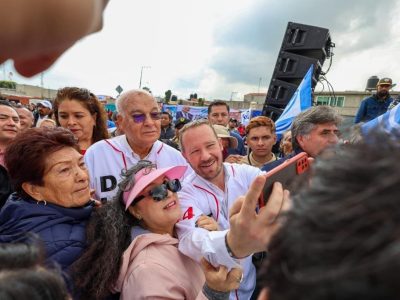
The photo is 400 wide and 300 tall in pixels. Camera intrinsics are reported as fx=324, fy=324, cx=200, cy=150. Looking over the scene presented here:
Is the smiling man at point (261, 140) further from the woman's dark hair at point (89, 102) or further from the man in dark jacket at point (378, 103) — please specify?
the man in dark jacket at point (378, 103)

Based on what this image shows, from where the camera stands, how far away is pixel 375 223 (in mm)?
406

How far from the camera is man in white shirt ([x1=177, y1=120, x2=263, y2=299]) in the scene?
174cm

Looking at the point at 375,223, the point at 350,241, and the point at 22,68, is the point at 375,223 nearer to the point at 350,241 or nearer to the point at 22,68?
the point at 350,241

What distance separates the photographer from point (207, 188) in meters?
2.07

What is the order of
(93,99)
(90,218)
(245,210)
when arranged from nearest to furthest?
(245,210), (90,218), (93,99)

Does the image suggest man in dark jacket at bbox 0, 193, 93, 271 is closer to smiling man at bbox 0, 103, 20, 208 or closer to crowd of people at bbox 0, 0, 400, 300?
crowd of people at bbox 0, 0, 400, 300

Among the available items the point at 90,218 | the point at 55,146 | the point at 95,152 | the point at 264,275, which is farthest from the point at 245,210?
the point at 95,152

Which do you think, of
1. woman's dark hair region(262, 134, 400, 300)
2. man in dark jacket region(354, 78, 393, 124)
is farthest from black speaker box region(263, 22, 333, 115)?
woman's dark hair region(262, 134, 400, 300)

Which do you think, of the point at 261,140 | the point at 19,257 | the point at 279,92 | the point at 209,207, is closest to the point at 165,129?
the point at 279,92

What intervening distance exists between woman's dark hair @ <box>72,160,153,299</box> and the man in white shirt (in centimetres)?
30

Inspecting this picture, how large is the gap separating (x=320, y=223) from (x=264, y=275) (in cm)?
15

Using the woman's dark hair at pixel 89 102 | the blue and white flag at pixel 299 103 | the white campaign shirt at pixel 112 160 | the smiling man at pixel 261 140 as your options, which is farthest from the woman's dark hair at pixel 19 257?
the blue and white flag at pixel 299 103

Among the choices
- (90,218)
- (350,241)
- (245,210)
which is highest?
(350,241)

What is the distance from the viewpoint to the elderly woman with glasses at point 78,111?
2709 millimetres
